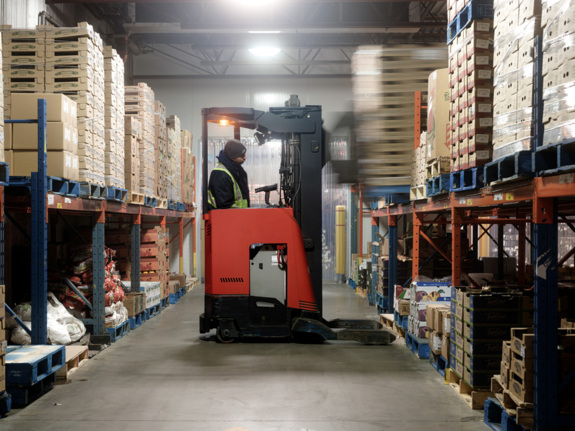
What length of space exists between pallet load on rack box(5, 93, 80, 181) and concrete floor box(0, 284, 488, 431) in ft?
7.78

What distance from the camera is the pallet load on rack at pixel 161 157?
11.8m

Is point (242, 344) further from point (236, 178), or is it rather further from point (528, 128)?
point (528, 128)

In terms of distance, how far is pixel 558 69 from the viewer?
3.70m

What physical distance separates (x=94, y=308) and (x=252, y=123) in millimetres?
3378

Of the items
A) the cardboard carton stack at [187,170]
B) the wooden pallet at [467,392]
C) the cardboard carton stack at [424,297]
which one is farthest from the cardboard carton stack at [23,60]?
the cardboard carton stack at [187,170]

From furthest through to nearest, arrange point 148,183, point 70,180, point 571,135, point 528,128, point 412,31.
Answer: point 412,31, point 148,183, point 70,180, point 528,128, point 571,135

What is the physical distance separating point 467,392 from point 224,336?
12.1 ft

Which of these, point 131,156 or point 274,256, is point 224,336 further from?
point 131,156

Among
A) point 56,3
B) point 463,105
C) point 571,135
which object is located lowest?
point 571,135

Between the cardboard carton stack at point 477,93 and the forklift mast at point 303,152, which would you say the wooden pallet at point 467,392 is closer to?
the cardboard carton stack at point 477,93

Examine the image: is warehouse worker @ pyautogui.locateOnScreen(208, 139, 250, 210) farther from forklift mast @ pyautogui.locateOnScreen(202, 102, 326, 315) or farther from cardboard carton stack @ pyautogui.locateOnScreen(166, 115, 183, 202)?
cardboard carton stack @ pyautogui.locateOnScreen(166, 115, 183, 202)

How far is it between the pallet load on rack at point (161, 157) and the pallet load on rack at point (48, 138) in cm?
472

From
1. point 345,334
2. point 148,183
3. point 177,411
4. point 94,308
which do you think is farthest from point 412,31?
point 177,411

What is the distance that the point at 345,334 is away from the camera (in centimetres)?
826
